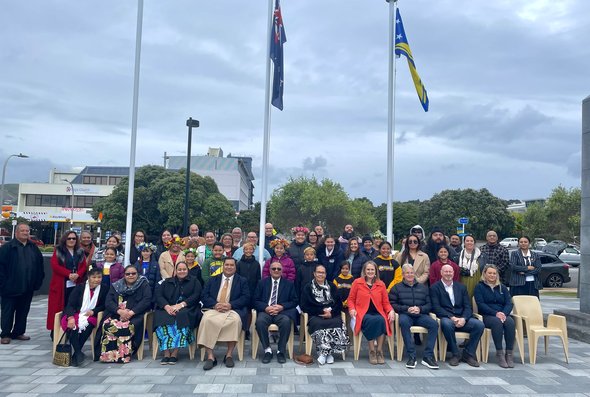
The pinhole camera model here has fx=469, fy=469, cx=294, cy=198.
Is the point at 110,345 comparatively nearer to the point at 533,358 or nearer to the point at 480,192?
the point at 533,358

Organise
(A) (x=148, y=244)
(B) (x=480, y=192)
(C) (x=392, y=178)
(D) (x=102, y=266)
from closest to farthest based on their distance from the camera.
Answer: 1. (D) (x=102, y=266)
2. (A) (x=148, y=244)
3. (C) (x=392, y=178)
4. (B) (x=480, y=192)

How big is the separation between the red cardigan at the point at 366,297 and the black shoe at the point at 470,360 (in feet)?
3.91

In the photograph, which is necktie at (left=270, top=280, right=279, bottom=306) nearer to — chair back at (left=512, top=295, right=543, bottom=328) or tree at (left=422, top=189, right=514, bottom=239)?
chair back at (left=512, top=295, right=543, bottom=328)

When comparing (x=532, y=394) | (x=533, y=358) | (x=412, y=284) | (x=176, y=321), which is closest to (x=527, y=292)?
(x=533, y=358)

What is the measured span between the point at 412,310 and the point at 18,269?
6522 mm

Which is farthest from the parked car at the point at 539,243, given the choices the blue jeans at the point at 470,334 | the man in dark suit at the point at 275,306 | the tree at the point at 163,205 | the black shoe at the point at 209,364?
the black shoe at the point at 209,364

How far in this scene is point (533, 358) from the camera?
7.08 metres

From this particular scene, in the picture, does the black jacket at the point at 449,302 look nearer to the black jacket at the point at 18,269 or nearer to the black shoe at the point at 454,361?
the black shoe at the point at 454,361

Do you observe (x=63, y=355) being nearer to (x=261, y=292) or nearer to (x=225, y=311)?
(x=225, y=311)

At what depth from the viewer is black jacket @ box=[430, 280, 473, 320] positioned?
721cm

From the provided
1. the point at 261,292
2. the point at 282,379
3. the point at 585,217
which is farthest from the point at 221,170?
the point at 282,379

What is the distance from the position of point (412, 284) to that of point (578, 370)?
259 cm

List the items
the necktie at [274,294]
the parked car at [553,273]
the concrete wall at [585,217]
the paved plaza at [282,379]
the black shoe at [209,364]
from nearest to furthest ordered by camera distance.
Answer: the paved plaza at [282,379], the black shoe at [209,364], the necktie at [274,294], the concrete wall at [585,217], the parked car at [553,273]

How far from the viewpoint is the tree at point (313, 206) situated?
4519cm
